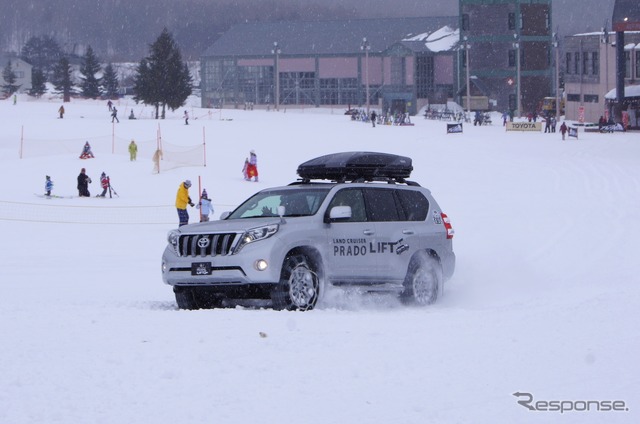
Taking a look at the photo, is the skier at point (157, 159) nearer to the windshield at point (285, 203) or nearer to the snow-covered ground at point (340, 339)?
the snow-covered ground at point (340, 339)

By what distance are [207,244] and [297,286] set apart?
1.13 metres

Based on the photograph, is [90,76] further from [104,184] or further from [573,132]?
[104,184]

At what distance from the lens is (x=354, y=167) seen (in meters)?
14.6

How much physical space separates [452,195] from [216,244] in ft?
90.8

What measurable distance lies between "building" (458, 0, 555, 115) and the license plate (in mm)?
118494

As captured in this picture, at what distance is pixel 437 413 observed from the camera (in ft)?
24.5

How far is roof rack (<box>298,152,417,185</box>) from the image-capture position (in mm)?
14656

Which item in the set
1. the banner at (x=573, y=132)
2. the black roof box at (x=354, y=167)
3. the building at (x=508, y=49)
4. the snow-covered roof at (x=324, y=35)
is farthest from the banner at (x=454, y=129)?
the snow-covered roof at (x=324, y=35)

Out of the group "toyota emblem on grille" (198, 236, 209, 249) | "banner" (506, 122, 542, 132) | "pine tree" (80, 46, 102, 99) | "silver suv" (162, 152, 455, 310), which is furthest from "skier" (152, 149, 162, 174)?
"pine tree" (80, 46, 102, 99)

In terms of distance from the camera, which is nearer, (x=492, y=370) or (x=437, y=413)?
(x=437, y=413)

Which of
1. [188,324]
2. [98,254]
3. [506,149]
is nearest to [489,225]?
[98,254]

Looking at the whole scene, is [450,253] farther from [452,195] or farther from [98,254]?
[452,195]

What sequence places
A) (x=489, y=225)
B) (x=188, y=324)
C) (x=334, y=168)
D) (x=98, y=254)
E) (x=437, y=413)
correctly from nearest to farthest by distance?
(x=437, y=413)
(x=188, y=324)
(x=334, y=168)
(x=98, y=254)
(x=489, y=225)

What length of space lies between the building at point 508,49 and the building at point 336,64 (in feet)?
27.2
